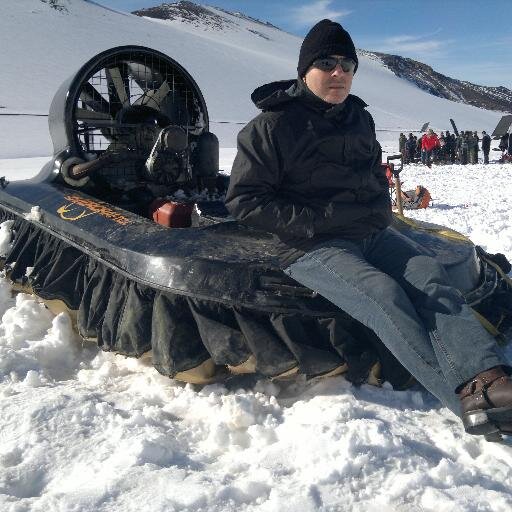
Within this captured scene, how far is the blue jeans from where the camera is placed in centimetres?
175

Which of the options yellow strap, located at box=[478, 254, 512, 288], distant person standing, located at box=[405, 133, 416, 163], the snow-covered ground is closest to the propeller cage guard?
the snow-covered ground

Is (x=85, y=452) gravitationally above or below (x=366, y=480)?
below

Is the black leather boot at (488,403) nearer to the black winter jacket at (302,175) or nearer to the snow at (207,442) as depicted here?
the snow at (207,442)

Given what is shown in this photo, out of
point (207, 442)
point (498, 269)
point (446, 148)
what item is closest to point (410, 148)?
point (446, 148)

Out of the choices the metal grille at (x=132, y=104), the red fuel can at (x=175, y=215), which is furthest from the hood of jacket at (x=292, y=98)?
the metal grille at (x=132, y=104)

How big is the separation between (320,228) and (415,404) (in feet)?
2.31

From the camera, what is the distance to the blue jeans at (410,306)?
1752mm

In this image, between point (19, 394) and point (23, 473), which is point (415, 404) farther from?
point (19, 394)

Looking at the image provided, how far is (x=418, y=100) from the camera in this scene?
58750mm

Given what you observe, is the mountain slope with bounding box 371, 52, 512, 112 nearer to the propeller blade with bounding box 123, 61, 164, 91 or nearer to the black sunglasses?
the propeller blade with bounding box 123, 61, 164, 91

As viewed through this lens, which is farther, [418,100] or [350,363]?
[418,100]

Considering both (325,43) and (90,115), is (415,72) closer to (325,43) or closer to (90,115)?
(90,115)

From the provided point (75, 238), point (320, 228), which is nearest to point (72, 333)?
point (75, 238)

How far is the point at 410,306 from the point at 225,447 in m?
0.74
